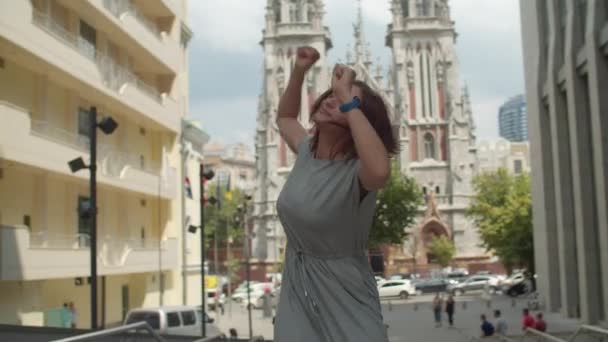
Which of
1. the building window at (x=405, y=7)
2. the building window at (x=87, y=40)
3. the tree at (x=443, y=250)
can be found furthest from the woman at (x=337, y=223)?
the building window at (x=405, y=7)

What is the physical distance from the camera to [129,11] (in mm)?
25625

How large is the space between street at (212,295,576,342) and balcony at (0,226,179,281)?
181 inches

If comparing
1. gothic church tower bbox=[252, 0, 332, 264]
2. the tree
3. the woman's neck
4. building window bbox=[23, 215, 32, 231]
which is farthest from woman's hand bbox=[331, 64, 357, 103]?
gothic church tower bbox=[252, 0, 332, 264]

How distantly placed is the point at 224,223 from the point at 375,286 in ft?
320

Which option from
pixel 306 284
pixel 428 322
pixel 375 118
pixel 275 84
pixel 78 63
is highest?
pixel 275 84

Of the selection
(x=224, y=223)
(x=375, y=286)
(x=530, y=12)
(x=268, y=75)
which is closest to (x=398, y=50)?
(x=268, y=75)

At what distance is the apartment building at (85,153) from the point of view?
61.5 feet

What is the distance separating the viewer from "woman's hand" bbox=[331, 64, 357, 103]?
11.0ft

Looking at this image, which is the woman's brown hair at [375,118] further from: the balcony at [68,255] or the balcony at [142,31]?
the balcony at [142,31]

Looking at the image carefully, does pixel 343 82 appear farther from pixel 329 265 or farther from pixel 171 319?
pixel 171 319

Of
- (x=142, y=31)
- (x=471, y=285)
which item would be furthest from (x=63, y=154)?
(x=471, y=285)

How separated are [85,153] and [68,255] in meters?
2.99

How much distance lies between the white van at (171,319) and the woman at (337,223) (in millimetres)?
16748

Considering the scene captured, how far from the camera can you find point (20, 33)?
58.6 ft
